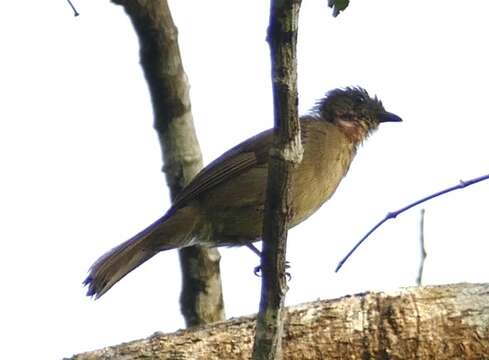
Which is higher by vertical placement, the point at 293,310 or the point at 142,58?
the point at 142,58

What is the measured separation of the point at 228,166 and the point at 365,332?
1.76m

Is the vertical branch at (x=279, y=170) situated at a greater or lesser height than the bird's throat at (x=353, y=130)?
lesser

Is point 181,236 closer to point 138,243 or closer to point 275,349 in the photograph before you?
point 138,243

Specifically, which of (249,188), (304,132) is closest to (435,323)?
(249,188)

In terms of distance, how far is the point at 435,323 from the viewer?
5.27 metres

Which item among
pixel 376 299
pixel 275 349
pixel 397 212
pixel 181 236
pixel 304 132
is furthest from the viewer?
pixel 304 132

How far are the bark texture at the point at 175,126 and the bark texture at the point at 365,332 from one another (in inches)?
55.4

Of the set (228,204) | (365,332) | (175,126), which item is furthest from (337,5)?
(175,126)

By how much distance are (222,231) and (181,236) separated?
287 mm

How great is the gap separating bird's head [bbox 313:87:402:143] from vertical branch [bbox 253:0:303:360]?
3346mm

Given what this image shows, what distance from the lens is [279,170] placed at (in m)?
4.18

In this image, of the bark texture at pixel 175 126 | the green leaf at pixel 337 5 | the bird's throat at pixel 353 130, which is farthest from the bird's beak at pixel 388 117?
the green leaf at pixel 337 5

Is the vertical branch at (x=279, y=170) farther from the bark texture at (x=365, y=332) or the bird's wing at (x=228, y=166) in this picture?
the bird's wing at (x=228, y=166)

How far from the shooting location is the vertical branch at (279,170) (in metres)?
3.77
